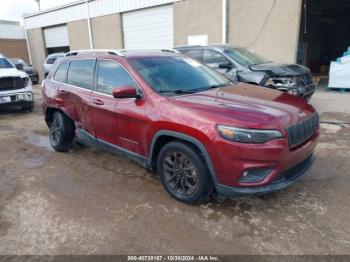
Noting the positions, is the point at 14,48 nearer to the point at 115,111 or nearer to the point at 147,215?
the point at 115,111

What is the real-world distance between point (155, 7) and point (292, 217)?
13493mm

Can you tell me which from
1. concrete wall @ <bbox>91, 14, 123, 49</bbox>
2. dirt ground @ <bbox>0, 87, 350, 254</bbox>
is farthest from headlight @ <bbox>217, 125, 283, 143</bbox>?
concrete wall @ <bbox>91, 14, 123, 49</bbox>

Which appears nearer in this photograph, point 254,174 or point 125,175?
point 254,174

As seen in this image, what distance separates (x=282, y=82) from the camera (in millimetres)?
7102

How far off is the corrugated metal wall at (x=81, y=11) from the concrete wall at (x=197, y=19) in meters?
0.89

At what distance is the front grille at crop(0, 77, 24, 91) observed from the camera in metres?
→ 8.70

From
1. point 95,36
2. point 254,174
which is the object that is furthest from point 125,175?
point 95,36

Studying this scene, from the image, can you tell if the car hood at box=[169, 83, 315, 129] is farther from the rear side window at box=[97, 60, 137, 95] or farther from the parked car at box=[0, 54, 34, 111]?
the parked car at box=[0, 54, 34, 111]

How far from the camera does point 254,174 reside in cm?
296

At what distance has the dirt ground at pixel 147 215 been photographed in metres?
2.83

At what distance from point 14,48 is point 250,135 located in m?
28.4

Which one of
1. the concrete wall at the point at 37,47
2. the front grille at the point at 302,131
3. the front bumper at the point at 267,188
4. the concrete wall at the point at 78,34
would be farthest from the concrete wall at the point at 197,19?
the concrete wall at the point at 37,47

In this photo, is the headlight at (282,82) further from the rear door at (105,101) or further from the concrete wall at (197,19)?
the concrete wall at (197,19)

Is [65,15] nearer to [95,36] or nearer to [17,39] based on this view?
[95,36]
